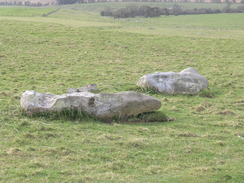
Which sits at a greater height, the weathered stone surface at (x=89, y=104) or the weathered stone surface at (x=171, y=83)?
the weathered stone surface at (x=89, y=104)

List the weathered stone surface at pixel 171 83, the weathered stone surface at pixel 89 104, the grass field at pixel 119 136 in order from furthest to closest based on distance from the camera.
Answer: the weathered stone surface at pixel 171 83
the weathered stone surface at pixel 89 104
the grass field at pixel 119 136

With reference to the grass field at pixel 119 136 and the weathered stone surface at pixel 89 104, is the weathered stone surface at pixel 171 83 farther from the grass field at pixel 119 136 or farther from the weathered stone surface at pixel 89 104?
the weathered stone surface at pixel 89 104

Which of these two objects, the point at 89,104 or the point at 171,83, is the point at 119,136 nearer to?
the point at 89,104

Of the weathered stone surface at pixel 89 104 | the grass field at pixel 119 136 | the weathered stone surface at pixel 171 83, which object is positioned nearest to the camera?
the grass field at pixel 119 136

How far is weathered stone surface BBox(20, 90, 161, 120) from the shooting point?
11883mm

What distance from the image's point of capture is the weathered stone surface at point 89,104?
468 inches

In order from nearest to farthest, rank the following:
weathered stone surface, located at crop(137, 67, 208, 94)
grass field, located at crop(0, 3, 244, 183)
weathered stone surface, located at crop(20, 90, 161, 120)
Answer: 1. grass field, located at crop(0, 3, 244, 183)
2. weathered stone surface, located at crop(20, 90, 161, 120)
3. weathered stone surface, located at crop(137, 67, 208, 94)

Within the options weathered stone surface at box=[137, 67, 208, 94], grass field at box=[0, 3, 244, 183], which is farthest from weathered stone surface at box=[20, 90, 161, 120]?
weathered stone surface at box=[137, 67, 208, 94]

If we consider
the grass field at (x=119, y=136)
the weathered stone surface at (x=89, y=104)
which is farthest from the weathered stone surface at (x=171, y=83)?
the weathered stone surface at (x=89, y=104)

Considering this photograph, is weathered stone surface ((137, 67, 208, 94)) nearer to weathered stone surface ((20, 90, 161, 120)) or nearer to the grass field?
the grass field

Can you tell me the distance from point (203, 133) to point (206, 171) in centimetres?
310

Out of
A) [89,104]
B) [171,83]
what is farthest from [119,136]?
[171,83]

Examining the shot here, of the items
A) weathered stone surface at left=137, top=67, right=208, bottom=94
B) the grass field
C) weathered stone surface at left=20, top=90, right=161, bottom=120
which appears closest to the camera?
the grass field

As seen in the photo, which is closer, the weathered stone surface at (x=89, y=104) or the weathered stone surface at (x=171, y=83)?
the weathered stone surface at (x=89, y=104)
